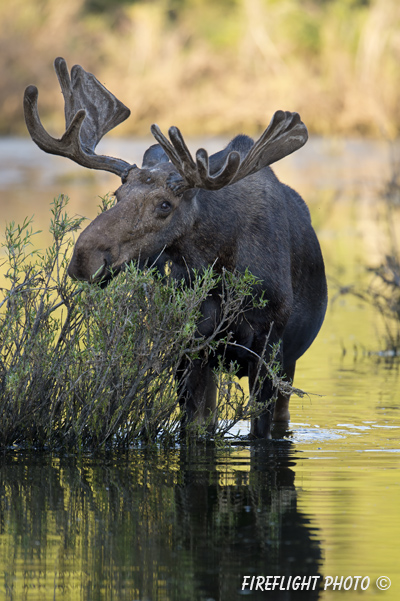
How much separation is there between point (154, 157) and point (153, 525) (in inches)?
105

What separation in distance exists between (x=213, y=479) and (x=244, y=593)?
1.83 m

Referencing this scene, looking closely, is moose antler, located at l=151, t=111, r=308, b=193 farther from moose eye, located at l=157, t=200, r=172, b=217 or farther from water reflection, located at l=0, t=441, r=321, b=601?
water reflection, located at l=0, t=441, r=321, b=601

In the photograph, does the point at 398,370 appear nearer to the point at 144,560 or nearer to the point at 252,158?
the point at 252,158

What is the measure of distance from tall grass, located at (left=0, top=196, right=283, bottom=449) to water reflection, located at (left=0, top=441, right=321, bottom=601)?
0.72 feet

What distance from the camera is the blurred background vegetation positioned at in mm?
35688

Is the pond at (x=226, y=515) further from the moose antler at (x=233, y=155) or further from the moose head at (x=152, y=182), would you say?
the moose antler at (x=233, y=155)

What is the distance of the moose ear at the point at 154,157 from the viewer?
7722 mm

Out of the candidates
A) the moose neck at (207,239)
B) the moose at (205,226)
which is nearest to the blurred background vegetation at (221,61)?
the moose at (205,226)

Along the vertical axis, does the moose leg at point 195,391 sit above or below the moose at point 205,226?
below

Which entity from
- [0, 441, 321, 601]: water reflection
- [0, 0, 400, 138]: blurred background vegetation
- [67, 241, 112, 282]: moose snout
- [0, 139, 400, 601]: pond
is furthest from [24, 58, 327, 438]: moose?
[0, 0, 400, 138]: blurred background vegetation

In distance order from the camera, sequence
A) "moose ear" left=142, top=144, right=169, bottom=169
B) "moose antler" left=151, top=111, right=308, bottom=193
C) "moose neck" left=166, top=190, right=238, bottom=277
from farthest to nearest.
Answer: "moose ear" left=142, top=144, right=169, bottom=169
"moose neck" left=166, top=190, right=238, bottom=277
"moose antler" left=151, top=111, right=308, bottom=193

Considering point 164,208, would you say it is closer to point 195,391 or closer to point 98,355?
point 98,355

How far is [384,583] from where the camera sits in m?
5.17

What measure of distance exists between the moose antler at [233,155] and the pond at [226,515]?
62.0 inches
